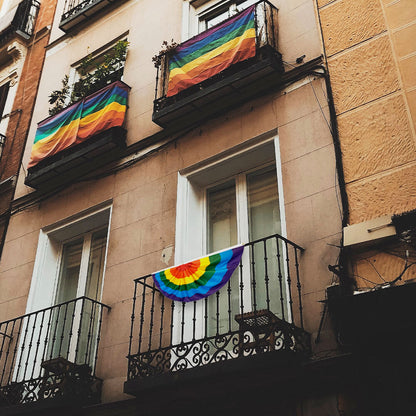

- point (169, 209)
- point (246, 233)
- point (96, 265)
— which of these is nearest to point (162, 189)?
point (169, 209)

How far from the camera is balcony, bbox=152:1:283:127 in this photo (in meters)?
8.38

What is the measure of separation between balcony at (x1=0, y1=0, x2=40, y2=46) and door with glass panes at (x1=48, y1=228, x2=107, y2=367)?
6608 millimetres

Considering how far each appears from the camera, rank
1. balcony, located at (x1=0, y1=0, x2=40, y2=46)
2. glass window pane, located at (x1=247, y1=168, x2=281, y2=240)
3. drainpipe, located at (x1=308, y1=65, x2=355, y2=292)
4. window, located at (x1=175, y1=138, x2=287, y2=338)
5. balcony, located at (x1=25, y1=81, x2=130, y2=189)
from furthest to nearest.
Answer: balcony, located at (x1=0, y1=0, x2=40, y2=46)
balcony, located at (x1=25, y1=81, x2=130, y2=189)
glass window pane, located at (x1=247, y1=168, x2=281, y2=240)
window, located at (x1=175, y1=138, x2=287, y2=338)
drainpipe, located at (x1=308, y1=65, x2=355, y2=292)

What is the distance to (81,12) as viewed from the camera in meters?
12.6

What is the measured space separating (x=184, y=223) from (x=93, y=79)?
15.9 ft

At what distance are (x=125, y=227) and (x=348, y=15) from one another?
455cm

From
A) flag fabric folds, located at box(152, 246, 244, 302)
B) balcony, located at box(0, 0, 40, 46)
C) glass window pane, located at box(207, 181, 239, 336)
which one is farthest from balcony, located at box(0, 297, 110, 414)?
balcony, located at box(0, 0, 40, 46)

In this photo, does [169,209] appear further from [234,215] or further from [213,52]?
Result: [213,52]

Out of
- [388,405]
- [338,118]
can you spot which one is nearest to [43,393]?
[388,405]

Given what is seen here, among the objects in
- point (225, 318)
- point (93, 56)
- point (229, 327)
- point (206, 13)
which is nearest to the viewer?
point (229, 327)

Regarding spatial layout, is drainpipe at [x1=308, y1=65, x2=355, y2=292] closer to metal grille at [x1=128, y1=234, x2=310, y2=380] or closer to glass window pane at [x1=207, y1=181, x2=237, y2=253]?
metal grille at [x1=128, y1=234, x2=310, y2=380]

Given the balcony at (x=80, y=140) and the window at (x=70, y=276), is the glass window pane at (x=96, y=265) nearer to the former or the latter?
the window at (x=70, y=276)

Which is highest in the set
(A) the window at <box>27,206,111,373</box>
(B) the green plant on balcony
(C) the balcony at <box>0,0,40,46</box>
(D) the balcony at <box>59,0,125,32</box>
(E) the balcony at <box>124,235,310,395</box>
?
(C) the balcony at <box>0,0,40,46</box>

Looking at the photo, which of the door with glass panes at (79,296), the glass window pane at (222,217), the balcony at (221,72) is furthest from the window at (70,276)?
the balcony at (221,72)
